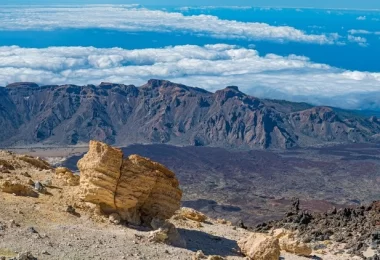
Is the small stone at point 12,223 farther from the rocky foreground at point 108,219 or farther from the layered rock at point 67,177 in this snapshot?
the layered rock at point 67,177

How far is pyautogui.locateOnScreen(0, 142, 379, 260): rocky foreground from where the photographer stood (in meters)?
26.2

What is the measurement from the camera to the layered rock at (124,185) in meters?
30.0

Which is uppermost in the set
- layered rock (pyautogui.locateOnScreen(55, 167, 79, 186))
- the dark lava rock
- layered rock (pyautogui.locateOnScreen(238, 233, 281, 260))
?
layered rock (pyautogui.locateOnScreen(55, 167, 79, 186))

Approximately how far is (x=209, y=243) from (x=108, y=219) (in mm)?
5804

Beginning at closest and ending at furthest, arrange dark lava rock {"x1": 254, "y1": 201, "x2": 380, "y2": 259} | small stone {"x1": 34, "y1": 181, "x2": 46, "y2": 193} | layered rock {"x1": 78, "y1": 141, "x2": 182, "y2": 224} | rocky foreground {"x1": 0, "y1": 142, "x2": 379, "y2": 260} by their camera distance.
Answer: rocky foreground {"x1": 0, "y1": 142, "x2": 379, "y2": 260} < layered rock {"x1": 78, "y1": 141, "x2": 182, "y2": 224} < small stone {"x1": 34, "y1": 181, "x2": 46, "y2": 193} < dark lava rock {"x1": 254, "y1": 201, "x2": 380, "y2": 259}

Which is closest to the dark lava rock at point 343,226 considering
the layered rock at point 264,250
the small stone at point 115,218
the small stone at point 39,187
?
the layered rock at point 264,250

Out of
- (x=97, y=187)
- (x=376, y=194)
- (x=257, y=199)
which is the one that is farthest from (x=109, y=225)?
(x=376, y=194)

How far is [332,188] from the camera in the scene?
188250mm

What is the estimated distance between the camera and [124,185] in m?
30.2

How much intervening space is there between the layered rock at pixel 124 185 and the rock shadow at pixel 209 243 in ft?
6.94

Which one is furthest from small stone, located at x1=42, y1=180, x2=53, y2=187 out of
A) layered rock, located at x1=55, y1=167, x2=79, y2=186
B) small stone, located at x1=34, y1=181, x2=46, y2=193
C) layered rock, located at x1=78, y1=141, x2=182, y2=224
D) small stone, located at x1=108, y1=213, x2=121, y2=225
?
small stone, located at x1=108, y1=213, x2=121, y2=225

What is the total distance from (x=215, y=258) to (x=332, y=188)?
165651 mm

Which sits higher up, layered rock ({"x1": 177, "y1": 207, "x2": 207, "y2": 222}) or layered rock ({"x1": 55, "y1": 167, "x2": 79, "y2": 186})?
layered rock ({"x1": 55, "y1": 167, "x2": 79, "y2": 186})

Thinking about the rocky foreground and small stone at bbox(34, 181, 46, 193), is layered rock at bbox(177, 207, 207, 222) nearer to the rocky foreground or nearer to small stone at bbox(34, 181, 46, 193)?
the rocky foreground
